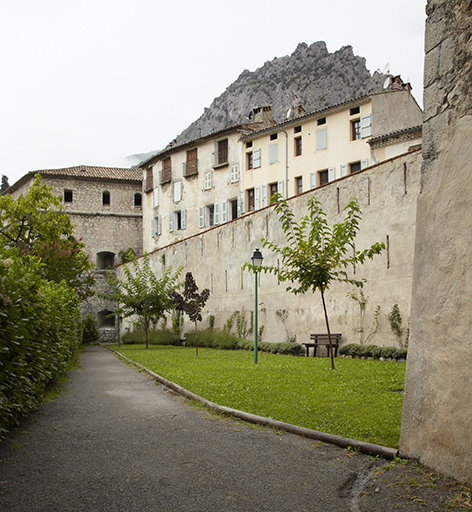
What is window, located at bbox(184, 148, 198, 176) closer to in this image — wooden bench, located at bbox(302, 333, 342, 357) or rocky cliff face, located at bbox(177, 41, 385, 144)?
wooden bench, located at bbox(302, 333, 342, 357)

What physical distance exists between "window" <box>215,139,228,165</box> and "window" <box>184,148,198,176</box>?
99.9 inches

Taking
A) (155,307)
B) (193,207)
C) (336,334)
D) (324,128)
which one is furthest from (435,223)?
(193,207)

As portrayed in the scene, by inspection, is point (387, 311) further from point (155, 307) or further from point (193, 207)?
point (193, 207)

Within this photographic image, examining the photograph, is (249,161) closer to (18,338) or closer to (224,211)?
(224,211)

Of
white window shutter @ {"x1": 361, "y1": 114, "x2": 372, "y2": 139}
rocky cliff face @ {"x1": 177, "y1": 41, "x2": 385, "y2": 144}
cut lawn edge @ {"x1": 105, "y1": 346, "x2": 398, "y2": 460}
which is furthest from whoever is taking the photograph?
rocky cliff face @ {"x1": 177, "y1": 41, "x2": 385, "y2": 144}

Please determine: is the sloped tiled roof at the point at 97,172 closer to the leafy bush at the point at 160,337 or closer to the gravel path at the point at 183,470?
the leafy bush at the point at 160,337

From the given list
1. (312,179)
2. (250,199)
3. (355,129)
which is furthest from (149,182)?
(355,129)

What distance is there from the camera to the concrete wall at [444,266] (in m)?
4.35

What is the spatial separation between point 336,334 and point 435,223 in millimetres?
11956

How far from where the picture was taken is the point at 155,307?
26.9 metres

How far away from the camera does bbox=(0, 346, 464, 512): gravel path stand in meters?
3.89

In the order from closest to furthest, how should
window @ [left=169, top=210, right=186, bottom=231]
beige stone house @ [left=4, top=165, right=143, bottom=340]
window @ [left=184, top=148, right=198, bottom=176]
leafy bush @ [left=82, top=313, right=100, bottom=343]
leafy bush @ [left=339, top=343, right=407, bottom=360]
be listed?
leafy bush @ [left=339, top=343, right=407, bottom=360] < leafy bush @ [left=82, top=313, right=100, bottom=343] < window @ [left=184, top=148, right=198, bottom=176] < window @ [left=169, top=210, right=186, bottom=231] < beige stone house @ [left=4, top=165, right=143, bottom=340]

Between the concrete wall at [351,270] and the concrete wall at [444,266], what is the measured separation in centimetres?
977

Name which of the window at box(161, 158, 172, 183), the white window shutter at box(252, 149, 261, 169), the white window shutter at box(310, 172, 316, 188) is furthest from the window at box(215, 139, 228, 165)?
the white window shutter at box(310, 172, 316, 188)
